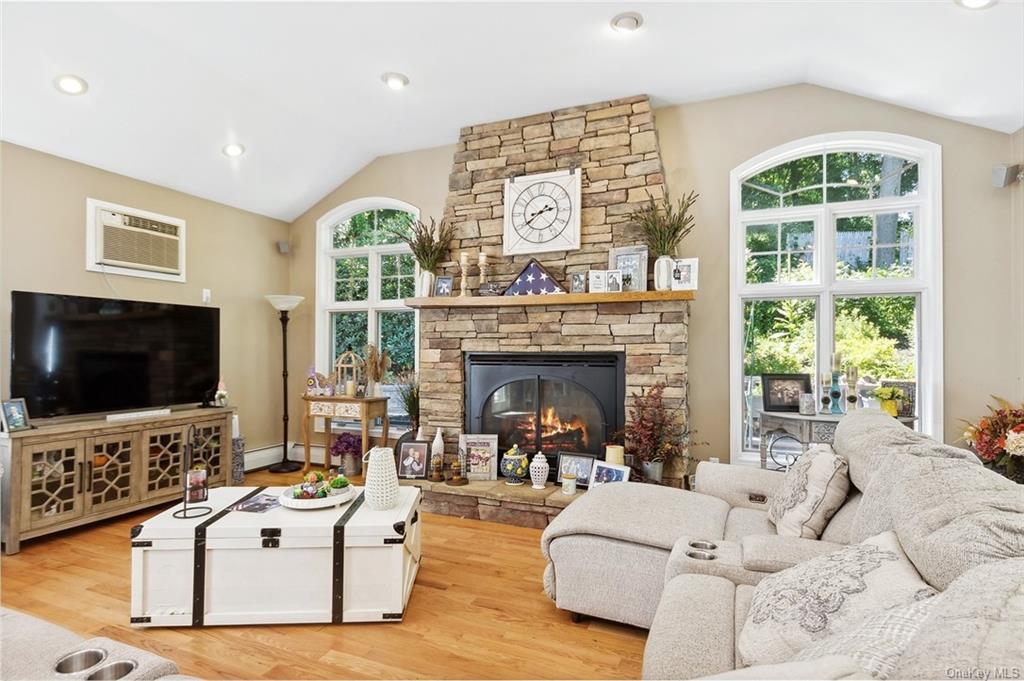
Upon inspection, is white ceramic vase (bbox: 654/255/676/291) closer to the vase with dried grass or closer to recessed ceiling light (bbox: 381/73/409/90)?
recessed ceiling light (bbox: 381/73/409/90)

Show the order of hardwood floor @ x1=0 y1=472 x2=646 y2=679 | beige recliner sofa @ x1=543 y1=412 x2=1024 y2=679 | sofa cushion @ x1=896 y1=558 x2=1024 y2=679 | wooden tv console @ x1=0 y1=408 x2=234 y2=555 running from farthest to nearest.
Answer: wooden tv console @ x1=0 y1=408 x2=234 y2=555, hardwood floor @ x1=0 y1=472 x2=646 y2=679, beige recliner sofa @ x1=543 y1=412 x2=1024 y2=679, sofa cushion @ x1=896 y1=558 x2=1024 y2=679

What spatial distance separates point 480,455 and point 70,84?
3.57 m

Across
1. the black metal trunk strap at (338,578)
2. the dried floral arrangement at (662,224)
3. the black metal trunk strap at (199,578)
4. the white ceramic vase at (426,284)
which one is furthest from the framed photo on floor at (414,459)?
the dried floral arrangement at (662,224)

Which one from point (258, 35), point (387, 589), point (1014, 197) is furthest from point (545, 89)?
point (387, 589)

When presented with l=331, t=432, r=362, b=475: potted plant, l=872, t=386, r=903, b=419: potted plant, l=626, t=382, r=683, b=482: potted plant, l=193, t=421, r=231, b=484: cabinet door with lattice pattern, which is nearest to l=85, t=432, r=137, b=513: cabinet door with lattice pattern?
l=193, t=421, r=231, b=484: cabinet door with lattice pattern

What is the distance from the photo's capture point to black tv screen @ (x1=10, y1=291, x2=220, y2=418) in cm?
332

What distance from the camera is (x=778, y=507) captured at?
7.05 ft

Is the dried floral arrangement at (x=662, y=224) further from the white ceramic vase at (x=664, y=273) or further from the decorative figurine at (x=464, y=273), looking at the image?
the decorative figurine at (x=464, y=273)

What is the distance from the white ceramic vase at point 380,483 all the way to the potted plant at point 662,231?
2113 mm

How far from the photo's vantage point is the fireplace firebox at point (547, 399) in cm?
374

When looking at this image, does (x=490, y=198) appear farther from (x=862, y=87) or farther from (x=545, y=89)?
(x=862, y=87)

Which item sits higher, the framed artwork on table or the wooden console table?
the framed artwork on table

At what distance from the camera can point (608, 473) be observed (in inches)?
134

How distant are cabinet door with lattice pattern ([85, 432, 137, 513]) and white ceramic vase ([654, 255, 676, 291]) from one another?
380 centimetres
